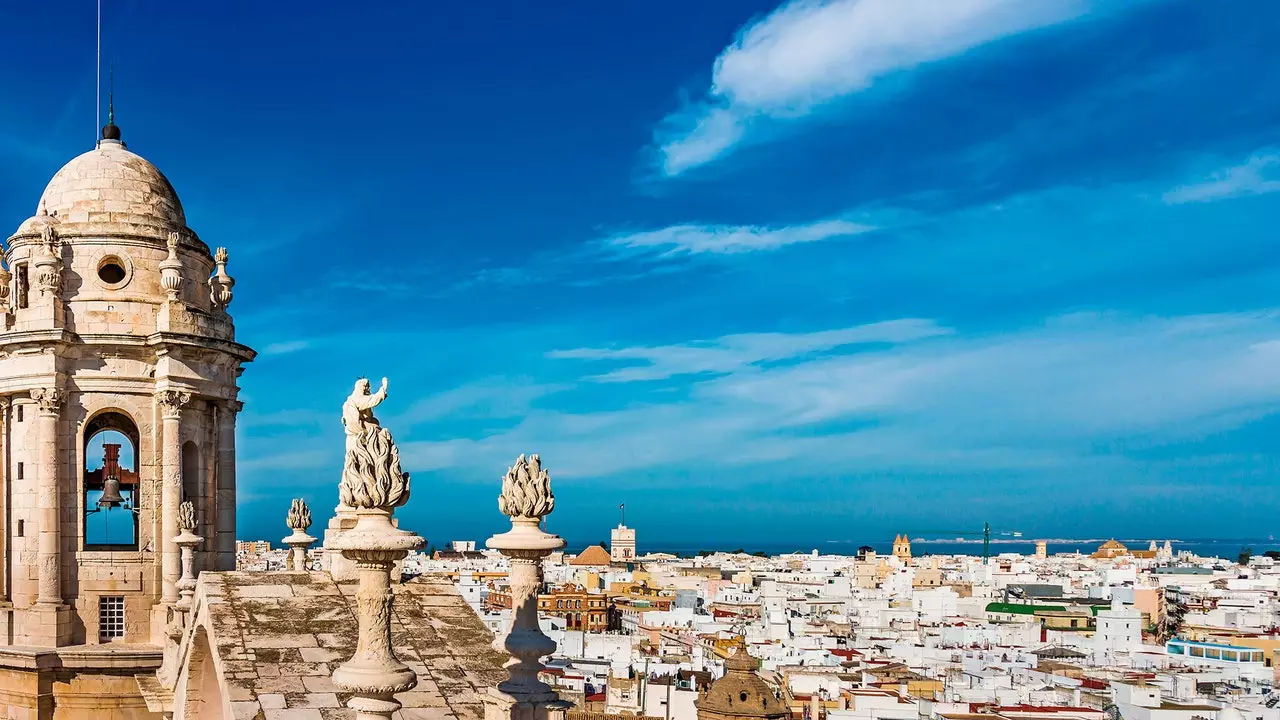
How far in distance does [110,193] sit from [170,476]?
13.0 ft

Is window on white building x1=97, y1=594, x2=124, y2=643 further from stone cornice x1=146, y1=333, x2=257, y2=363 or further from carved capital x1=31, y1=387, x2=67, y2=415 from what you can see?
stone cornice x1=146, y1=333, x2=257, y2=363

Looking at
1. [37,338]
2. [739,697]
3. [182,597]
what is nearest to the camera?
[182,597]

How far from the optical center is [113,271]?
1753 centimetres

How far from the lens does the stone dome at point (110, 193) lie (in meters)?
17.6

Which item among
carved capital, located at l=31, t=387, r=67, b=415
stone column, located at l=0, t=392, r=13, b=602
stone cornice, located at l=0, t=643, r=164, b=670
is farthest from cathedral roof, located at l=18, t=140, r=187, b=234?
stone cornice, located at l=0, t=643, r=164, b=670

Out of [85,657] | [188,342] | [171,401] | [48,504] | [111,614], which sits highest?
[188,342]

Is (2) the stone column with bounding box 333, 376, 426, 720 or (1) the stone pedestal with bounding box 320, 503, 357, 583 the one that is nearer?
(2) the stone column with bounding box 333, 376, 426, 720

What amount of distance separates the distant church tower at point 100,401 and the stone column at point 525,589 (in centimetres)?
963

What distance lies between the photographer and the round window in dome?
17438 millimetres

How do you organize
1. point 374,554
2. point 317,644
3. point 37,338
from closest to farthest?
point 374,554 → point 317,644 → point 37,338

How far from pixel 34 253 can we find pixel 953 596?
10854 cm

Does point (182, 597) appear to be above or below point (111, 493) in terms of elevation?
below

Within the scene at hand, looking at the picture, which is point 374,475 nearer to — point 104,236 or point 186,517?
point 186,517

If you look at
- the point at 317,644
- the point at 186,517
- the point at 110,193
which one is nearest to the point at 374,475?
the point at 317,644
